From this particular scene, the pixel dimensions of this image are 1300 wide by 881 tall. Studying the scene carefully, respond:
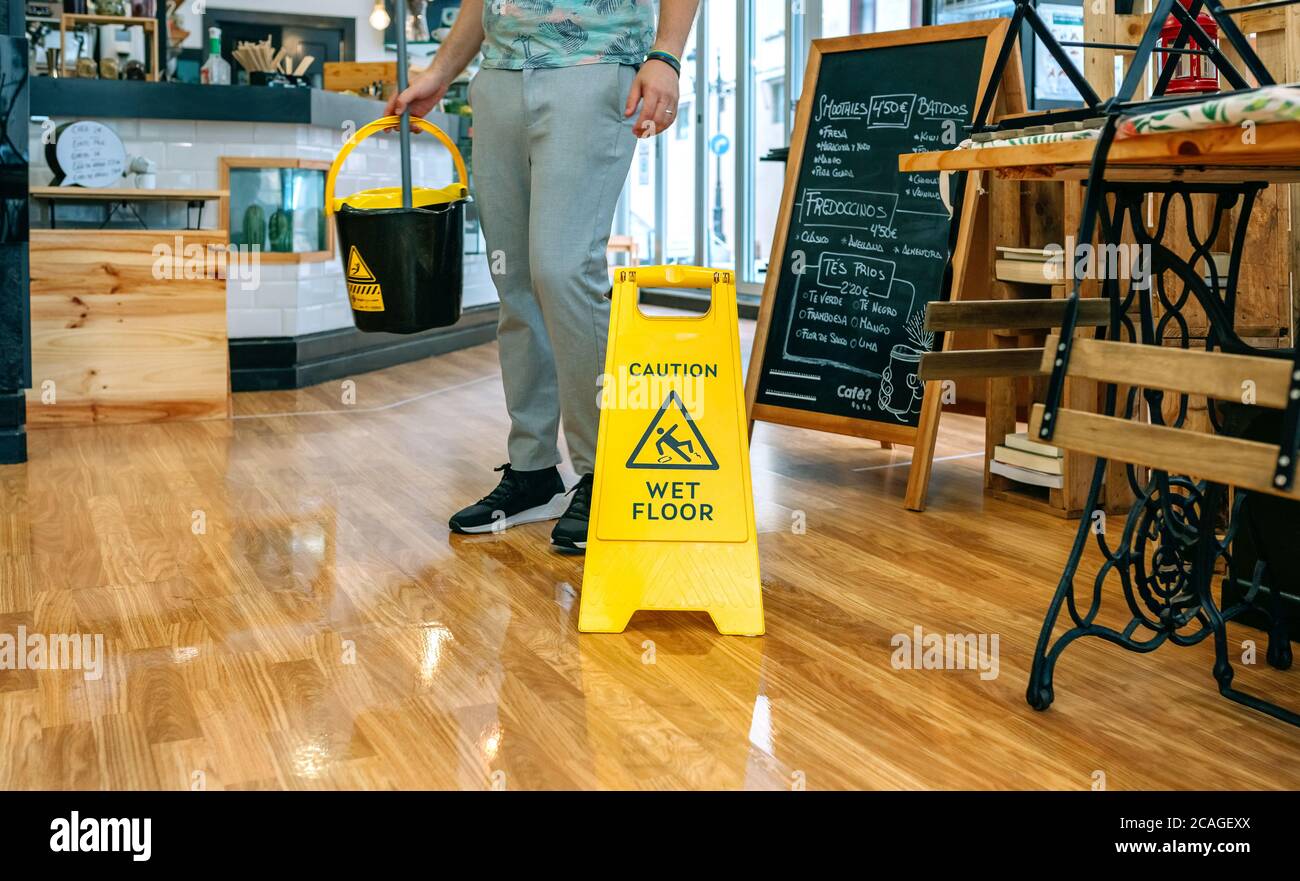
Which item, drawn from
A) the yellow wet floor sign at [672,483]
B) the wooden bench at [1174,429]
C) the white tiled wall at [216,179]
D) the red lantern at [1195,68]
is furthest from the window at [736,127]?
the wooden bench at [1174,429]

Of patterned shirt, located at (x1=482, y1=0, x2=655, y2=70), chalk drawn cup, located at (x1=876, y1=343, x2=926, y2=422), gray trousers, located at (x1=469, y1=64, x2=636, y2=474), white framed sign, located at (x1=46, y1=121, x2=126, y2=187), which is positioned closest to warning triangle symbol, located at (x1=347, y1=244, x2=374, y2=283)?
gray trousers, located at (x1=469, y1=64, x2=636, y2=474)

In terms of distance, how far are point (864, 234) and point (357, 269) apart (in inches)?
50.1

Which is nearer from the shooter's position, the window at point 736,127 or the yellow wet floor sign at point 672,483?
the yellow wet floor sign at point 672,483

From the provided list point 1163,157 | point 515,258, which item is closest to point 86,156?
point 515,258

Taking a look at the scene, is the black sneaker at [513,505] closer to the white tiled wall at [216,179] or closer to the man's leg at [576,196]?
the man's leg at [576,196]

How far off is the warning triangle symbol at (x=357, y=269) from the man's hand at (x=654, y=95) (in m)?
0.56

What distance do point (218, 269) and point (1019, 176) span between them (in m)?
2.75

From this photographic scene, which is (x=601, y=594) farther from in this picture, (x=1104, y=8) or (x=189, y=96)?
(x=189, y=96)

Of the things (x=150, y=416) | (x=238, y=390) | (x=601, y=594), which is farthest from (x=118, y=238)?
(x=601, y=594)

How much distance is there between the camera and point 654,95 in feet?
6.86

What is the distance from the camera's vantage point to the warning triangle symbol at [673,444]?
1.92 meters

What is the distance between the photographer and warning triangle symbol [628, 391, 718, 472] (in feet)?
6.29

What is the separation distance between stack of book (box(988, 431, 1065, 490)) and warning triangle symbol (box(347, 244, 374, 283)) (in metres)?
1.38

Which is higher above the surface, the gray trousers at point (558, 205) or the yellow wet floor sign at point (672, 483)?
the gray trousers at point (558, 205)
